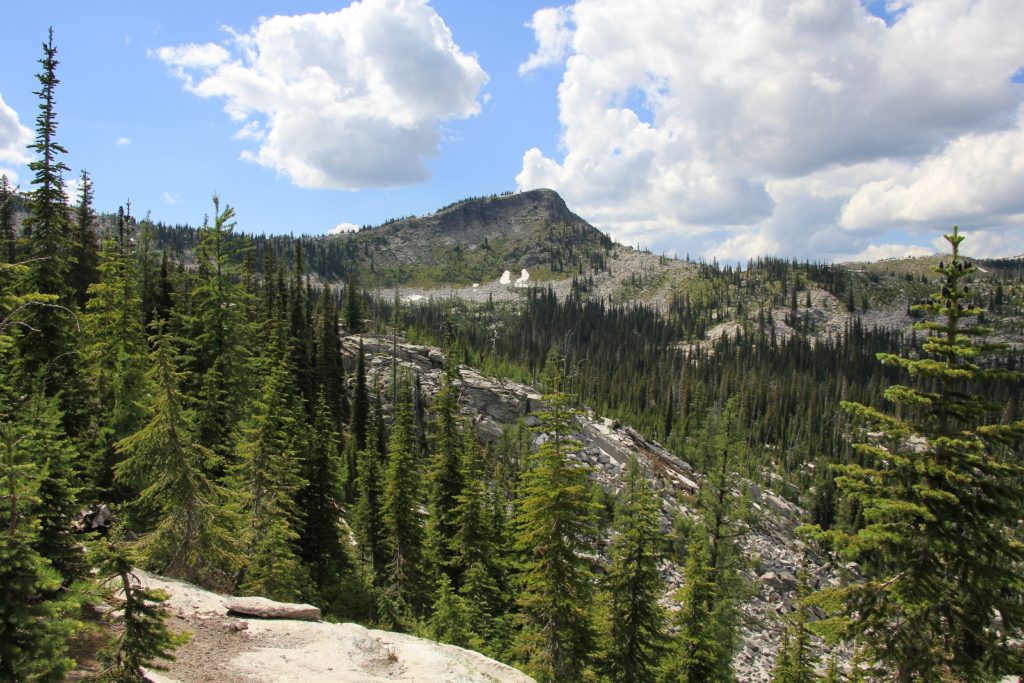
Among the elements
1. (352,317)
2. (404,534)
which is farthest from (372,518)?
(352,317)

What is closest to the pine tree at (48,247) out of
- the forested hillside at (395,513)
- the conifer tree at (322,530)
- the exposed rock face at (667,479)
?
→ the forested hillside at (395,513)

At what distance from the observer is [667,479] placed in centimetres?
7662

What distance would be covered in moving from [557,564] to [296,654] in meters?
8.34

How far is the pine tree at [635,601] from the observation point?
20031 mm

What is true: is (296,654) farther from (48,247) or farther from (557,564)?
(48,247)

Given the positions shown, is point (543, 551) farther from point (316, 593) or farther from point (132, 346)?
point (132, 346)

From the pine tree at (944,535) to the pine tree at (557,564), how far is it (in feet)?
29.2

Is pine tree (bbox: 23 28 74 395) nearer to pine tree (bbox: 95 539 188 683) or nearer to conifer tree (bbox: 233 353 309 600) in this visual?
conifer tree (bbox: 233 353 309 600)

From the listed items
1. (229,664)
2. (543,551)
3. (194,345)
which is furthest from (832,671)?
(194,345)

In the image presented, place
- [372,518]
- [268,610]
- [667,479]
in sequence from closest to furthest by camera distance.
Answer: [268,610]
[372,518]
[667,479]

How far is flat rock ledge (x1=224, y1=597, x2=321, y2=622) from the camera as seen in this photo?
50.0 ft

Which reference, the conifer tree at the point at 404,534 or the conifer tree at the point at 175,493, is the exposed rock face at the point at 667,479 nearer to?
the conifer tree at the point at 404,534

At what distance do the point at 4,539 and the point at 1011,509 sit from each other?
15600 mm

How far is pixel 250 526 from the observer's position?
21469 millimetres
